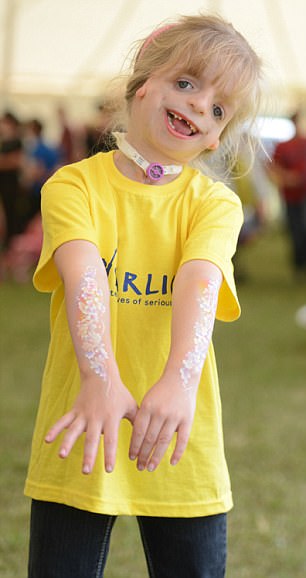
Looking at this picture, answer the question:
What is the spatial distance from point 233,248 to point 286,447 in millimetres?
2668

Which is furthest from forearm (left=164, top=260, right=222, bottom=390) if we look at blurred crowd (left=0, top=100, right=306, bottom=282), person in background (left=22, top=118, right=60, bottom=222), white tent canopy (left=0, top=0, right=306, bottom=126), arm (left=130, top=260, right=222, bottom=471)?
white tent canopy (left=0, top=0, right=306, bottom=126)

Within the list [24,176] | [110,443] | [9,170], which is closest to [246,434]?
[110,443]

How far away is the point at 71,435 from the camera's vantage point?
1434 mm

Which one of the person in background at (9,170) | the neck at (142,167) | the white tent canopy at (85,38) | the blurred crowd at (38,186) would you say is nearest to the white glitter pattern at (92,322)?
the neck at (142,167)

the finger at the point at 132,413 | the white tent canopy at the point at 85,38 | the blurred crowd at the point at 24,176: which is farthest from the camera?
the white tent canopy at the point at 85,38

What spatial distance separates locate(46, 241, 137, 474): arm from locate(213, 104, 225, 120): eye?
32 centimetres

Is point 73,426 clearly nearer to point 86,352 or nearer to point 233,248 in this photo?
point 86,352

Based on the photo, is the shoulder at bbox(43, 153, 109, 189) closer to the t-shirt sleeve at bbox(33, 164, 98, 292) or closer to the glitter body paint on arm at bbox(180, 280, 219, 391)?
the t-shirt sleeve at bbox(33, 164, 98, 292)

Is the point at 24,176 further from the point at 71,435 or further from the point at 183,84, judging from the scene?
the point at 71,435

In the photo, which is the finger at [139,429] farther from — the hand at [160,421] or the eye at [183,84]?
the eye at [183,84]

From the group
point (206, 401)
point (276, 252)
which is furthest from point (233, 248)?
point (276, 252)

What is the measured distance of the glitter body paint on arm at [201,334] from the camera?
1558 mm

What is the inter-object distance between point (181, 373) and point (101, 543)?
42 centimetres

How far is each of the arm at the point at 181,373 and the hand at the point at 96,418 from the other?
4cm
